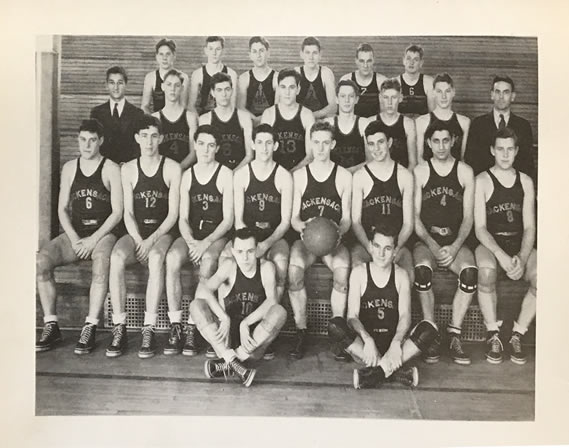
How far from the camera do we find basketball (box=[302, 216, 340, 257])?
4.69ft

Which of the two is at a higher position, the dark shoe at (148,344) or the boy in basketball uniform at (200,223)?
the boy in basketball uniform at (200,223)

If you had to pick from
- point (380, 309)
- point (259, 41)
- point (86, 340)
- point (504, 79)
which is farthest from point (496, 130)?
point (86, 340)

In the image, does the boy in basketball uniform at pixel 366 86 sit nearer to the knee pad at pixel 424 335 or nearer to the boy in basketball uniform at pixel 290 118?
the boy in basketball uniform at pixel 290 118

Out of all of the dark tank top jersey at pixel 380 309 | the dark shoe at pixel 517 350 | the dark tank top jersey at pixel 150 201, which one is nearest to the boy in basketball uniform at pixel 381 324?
the dark tank top jersey at pixel 380 309

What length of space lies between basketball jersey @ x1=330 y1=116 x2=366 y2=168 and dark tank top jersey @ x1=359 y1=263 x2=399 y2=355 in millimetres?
298

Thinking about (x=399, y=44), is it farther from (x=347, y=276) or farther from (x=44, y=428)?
(x=44, y=428)

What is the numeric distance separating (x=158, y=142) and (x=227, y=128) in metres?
0.19

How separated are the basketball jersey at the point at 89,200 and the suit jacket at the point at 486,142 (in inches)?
39.5

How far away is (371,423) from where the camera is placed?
139 cm

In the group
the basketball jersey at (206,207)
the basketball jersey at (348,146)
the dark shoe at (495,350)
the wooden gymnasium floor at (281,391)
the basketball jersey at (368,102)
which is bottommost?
the wooden gymnasium floor at (281,391)

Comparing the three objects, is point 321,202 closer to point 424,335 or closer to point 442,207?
point 442,207

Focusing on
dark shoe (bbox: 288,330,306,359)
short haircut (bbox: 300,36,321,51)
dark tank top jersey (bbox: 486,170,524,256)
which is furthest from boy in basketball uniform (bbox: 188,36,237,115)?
dark tank top jersey (bbox: 486,170,524,256)

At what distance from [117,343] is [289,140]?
73 cm

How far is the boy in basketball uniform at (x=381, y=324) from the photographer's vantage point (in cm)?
142
